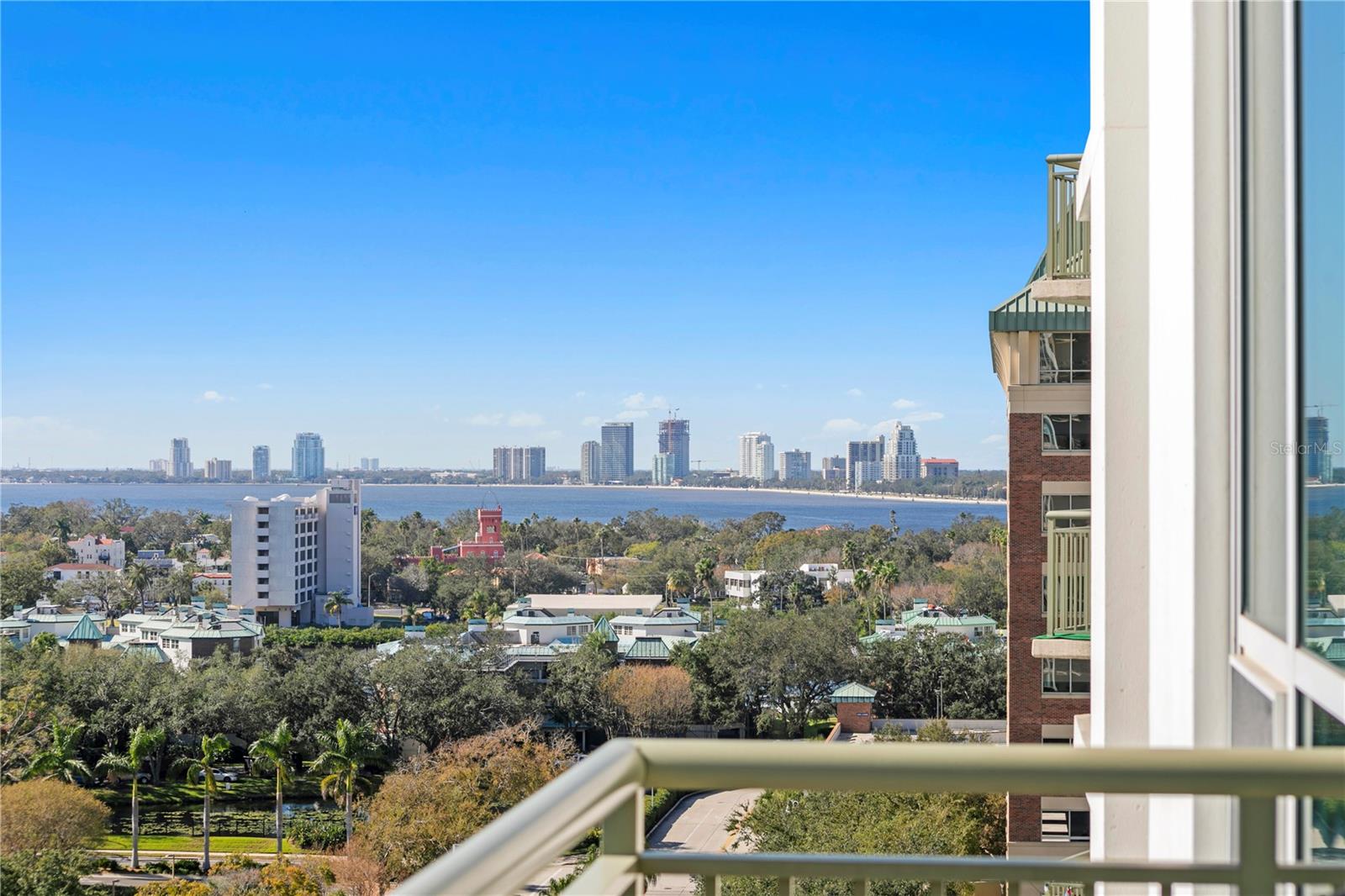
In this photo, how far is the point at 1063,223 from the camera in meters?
4.21

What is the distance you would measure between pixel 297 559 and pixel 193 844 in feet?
82.2

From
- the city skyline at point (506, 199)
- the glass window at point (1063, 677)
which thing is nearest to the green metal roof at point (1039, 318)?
the glass window at point (1063, 677)

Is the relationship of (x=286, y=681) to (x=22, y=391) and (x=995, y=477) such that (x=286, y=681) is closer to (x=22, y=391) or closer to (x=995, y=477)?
(x=22, y=391)

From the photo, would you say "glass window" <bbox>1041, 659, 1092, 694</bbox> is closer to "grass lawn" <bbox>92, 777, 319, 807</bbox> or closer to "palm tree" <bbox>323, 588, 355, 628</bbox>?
"grass lawn" <bbox>92, 777, 319, 807</bbox>

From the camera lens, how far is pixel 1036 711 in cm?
688

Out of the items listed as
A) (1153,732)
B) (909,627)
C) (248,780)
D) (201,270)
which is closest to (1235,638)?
(1153,732)

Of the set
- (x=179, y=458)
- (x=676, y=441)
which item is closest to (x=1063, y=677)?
(x=179, y=458)

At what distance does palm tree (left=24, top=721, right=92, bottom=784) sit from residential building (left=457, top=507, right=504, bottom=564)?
2602 cm

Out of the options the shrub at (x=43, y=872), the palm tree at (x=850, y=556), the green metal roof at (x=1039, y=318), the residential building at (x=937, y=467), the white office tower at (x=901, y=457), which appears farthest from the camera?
the residential building at (x=937, y=467)

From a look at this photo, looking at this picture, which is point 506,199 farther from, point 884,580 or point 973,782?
point 973,782

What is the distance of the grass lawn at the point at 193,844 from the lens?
1627cm

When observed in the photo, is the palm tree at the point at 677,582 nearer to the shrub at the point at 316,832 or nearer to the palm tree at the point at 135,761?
the palm tree at the point at 135,761

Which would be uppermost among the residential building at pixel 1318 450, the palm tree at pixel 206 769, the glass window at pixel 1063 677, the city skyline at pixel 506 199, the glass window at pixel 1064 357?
the city skyline at pixel 506 199

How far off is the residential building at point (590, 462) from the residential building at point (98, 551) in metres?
80.1
